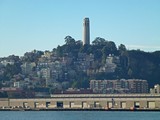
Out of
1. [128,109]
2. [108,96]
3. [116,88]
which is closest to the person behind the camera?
A: [128,109]

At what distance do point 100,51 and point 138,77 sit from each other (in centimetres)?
1585

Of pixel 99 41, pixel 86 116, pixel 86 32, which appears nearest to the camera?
pixel 86 116

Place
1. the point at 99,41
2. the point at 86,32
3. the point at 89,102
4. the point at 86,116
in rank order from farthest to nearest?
the point at 99,41 < the point at 86,32 < the point at 89,102 < the point at 86,116

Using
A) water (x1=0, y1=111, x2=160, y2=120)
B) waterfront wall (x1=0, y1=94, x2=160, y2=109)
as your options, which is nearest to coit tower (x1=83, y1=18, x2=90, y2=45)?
waterfront wall (x1=0, y1=94, x2=160, y2=109)

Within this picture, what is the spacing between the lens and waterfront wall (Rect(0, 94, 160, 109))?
96.1 meters

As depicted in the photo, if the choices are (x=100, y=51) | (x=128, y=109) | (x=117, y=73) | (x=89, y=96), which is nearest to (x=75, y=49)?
(x=100, y=51)

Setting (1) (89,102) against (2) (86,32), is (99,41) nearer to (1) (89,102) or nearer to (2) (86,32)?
(2) (86,32)

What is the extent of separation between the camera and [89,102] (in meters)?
98.9

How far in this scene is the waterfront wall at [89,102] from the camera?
9606 centimetres

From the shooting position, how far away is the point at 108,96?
10019 centimetres

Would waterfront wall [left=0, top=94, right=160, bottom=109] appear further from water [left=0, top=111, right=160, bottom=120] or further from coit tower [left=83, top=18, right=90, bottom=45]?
coit tower [left=83, top=18, right=90, bottom=45]

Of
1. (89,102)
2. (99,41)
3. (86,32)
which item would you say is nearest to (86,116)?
(89,102)

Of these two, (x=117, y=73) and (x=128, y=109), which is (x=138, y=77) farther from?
(x=128, y=109)

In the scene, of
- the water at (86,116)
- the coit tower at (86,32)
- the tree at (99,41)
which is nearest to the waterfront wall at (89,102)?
the water at (86,116)
